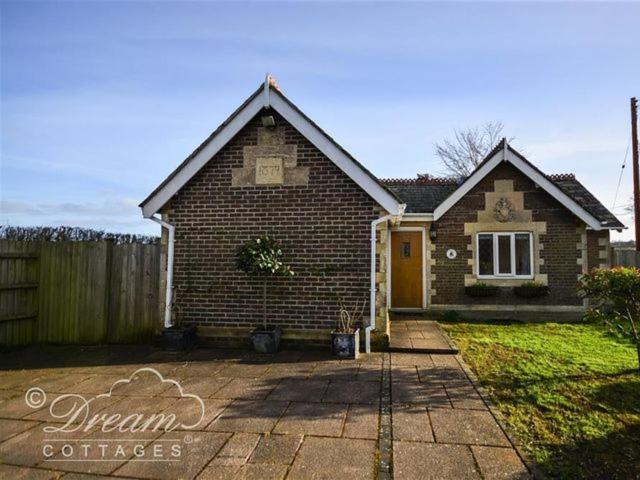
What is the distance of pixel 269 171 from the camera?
8.02m

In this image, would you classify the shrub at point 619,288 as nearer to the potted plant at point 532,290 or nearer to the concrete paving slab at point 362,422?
the concrete paving slab at point 362,422

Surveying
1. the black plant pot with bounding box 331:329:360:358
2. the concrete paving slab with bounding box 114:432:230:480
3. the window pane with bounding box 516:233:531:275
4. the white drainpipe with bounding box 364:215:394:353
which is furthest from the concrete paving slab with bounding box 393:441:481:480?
the window pane with bounding box 516:233:531:275

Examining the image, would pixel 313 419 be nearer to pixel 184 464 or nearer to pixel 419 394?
pixel 184 464

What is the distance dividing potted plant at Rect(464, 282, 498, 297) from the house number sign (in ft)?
23.6

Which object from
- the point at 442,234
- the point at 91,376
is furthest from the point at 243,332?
the point at 442,234

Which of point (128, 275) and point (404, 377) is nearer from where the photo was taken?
point (404, 377)

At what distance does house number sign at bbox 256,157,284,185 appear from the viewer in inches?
314

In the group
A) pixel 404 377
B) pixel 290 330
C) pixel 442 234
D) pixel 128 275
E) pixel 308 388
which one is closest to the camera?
pixel 308 388

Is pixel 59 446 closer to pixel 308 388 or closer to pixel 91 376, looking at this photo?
pixel 91 376

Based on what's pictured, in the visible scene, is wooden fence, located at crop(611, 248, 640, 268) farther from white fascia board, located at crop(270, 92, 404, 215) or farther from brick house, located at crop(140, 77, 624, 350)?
white fascia board, located at crop(270, 92, 404, 215)

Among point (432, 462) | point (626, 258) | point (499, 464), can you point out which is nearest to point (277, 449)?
point (432, 462)

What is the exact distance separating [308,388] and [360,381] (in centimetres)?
81

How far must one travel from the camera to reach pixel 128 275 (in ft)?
27.2

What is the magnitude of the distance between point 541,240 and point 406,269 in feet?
13.5
